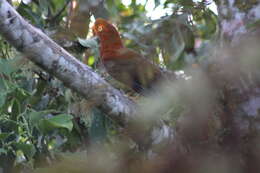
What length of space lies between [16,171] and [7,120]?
0.39 m

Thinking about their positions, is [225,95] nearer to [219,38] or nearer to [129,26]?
[219,38]

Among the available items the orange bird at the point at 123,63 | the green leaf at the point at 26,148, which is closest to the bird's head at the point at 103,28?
the orange bird at the point at 123,63

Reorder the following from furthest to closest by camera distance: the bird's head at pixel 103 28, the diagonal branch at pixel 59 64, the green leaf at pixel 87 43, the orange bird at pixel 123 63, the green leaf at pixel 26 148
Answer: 1. the bird's head at pixel 103 28
2. the green leaf at pixel 87 43
3. the orange bird at pixel 123 63
4. the green leaf at pixel 26 148
5. the diagonal branch at pixel 59 64

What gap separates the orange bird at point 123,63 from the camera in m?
3.10

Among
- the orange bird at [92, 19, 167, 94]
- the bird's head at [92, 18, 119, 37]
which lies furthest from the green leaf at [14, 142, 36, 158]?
the bird's head at [92, 18, 119, 37]

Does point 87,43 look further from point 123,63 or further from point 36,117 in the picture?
point 36,117

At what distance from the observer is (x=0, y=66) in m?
2.76

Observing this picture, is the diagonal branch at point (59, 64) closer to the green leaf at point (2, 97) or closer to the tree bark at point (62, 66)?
the tree bark at point (62, 66)

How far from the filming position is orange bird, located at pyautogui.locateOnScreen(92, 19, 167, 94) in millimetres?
3104

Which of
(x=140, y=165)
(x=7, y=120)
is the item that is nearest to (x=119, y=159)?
(x=140, y=165)

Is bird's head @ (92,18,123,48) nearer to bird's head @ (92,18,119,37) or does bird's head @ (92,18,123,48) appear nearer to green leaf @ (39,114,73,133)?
bird's head @ (92,18,119,37)

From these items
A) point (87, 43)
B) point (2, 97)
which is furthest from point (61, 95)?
point (2, 97)

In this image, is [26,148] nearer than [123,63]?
Yes

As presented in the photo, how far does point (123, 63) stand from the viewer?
373cm
